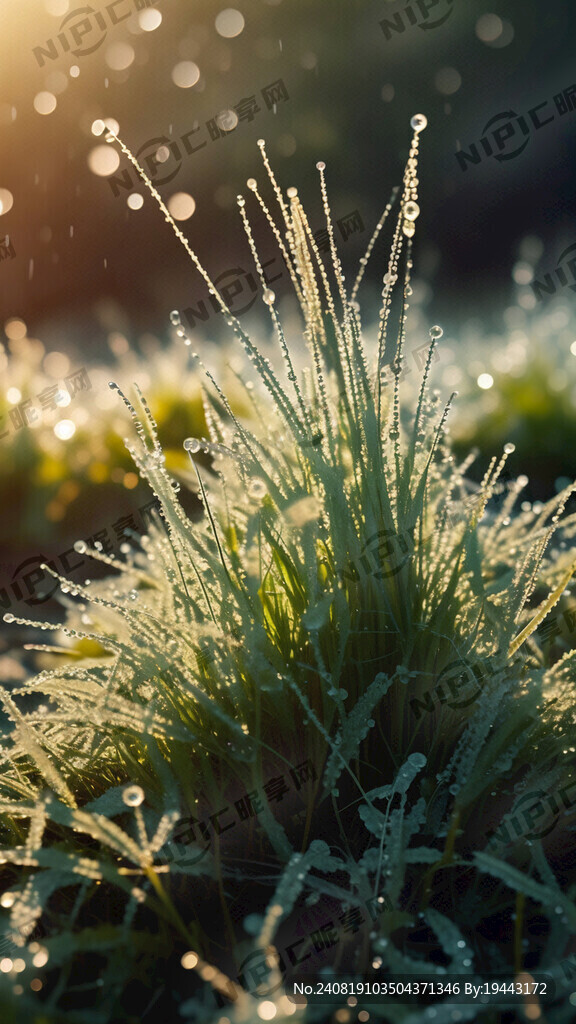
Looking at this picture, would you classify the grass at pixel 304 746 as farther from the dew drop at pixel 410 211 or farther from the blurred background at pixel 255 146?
the blurred background at pixel 255 146

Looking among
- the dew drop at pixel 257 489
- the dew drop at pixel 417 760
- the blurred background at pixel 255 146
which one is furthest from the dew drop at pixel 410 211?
the blurred background at pixel 255 146

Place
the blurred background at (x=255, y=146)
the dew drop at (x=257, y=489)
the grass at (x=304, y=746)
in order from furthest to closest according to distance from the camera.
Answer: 1. the blurred background at (x=255, y=146)
2. the dew drop at (x=257, y=489)
3. the grass at (x=304, y=746)

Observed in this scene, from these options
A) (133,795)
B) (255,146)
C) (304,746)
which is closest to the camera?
(133,795)

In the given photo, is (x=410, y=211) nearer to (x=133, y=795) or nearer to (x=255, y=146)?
(x=133, y=795)

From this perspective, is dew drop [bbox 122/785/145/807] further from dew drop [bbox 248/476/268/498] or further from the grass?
dew drop [bbox 248/476/268/498]

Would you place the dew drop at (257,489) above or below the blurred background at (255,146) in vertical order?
below

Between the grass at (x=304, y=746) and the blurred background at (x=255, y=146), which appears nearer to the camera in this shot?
the grass at (x=304, y=746)

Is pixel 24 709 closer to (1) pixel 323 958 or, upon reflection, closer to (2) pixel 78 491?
(2) pixel 78 491

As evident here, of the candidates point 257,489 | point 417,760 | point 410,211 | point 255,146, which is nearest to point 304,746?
point 417,760

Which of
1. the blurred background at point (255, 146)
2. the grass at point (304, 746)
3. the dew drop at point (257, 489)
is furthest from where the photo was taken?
the blurred background at point (255, 146)

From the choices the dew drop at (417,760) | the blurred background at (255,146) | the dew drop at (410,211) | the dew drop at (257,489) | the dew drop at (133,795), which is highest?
the blurred background at (255,146)
